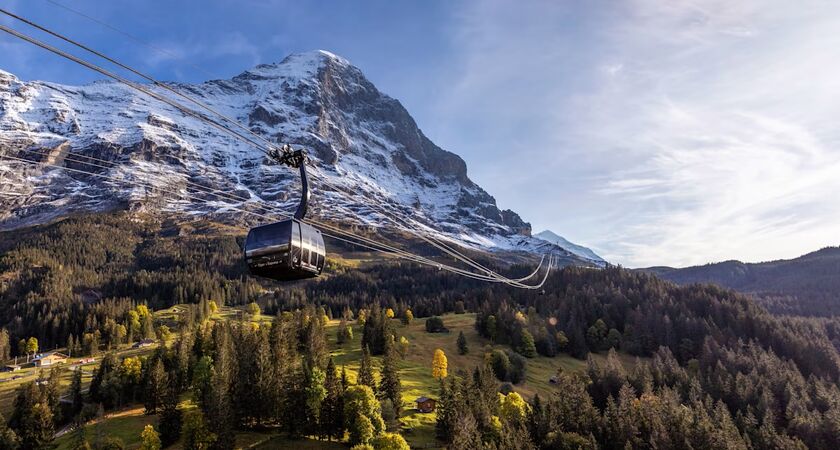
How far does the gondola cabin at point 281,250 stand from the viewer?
77.0 ft

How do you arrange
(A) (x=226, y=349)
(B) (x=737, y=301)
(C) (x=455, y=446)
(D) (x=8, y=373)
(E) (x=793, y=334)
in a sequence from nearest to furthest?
(C) (x=455, y=446)
(A) (x=226, y=349)
(D) (x=8, y=373)
(E) (x=793, y=334)
(B) (x=737, y=301)

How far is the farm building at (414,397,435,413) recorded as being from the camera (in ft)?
314

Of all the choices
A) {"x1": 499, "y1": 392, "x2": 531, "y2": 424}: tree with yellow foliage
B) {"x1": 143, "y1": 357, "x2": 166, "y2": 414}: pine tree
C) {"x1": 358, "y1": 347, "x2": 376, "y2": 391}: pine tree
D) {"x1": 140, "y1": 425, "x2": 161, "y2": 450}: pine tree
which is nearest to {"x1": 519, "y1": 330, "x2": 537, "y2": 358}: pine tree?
{"x1": 499, "y1": 392, "x2": 531, "y2": 424}: tree with yellow foliage

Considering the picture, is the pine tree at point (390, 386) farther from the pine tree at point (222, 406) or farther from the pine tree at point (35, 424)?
the pine tree at point (35, 424)

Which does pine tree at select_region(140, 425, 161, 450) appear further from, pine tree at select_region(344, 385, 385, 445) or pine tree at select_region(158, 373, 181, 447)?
pine tree at select_region(344, 385, 385, 445)

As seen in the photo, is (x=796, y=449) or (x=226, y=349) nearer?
(x=796, y=449)

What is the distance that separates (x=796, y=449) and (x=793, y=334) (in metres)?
102

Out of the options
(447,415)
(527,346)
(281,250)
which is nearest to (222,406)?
(447,415)

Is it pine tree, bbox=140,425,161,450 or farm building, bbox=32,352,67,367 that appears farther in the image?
farm building, bbox=32,352,67,367

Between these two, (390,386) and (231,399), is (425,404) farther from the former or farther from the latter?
(231,399)

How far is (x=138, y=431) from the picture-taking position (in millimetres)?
86625

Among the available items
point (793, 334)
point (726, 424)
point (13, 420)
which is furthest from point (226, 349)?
point (793, 334)

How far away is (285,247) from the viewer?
23.4 metres

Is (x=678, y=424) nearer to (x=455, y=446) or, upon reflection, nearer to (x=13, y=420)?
(x=455, y=446)
